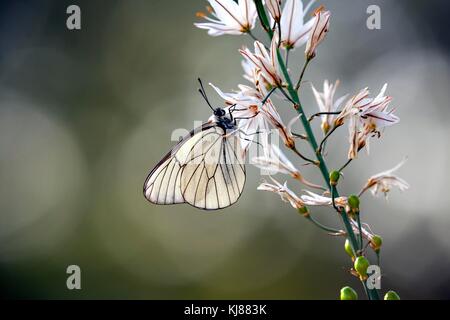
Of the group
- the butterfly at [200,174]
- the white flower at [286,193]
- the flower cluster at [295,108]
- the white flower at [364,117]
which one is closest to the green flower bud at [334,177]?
the flower cluster at [295,108]

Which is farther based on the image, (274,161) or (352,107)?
(274,161)

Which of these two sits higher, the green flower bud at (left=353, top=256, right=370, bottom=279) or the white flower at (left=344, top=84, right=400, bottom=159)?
the white flower at (left=344, top=84, right=400, bottom=159)

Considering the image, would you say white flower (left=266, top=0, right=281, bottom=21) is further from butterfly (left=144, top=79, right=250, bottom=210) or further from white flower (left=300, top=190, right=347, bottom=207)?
butterfly (left=144, top=79, right=250, bottom=210)

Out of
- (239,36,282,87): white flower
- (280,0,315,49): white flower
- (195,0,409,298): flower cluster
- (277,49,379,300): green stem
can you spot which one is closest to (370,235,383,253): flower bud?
(195,0,409,298): flower cluster

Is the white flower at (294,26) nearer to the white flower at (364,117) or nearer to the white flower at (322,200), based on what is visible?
the white flower at (364,117)

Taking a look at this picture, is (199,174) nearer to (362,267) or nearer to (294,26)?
(294,26)

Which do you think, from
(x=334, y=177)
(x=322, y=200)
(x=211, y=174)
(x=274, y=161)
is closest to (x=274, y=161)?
(x=274, y=161)
